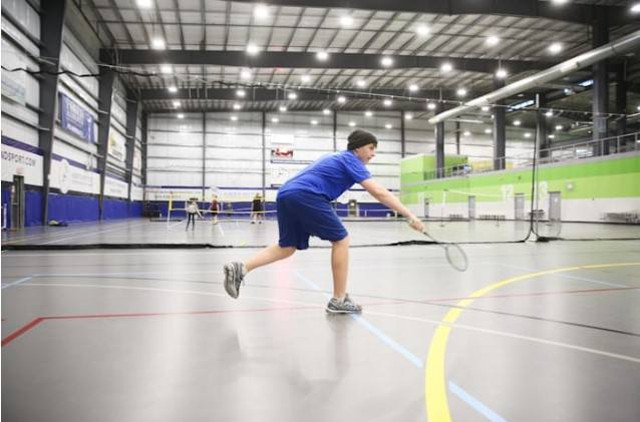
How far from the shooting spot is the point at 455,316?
349 cm

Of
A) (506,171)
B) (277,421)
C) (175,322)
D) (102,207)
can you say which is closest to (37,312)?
(175,322)

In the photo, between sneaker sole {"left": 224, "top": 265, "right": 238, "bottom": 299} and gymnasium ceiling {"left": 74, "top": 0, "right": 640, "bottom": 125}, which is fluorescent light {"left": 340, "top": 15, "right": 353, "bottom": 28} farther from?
sneaker sole {"left": 224, "top": 265, "right": 238, "bottom": 299}

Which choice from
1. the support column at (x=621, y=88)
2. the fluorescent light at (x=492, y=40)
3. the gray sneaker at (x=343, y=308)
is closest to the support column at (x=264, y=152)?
the fluorescent light at (x=492, y=40)

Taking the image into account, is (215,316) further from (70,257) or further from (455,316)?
(70,257)

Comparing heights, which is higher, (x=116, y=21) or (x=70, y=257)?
(x=116, y=21)

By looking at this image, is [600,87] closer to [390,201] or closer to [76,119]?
[390,201]

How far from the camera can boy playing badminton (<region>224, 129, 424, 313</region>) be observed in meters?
3.52

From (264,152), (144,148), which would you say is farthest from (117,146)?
(264,152)

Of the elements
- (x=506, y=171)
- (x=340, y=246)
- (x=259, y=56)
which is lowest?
(x=340, y=246)

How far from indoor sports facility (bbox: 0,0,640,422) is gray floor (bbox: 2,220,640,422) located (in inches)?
0.8

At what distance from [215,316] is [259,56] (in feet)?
83.8

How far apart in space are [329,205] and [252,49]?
23.7 meters

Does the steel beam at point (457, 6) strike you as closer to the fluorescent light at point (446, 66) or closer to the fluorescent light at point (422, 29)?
the fluorescent light at point (422, 29)

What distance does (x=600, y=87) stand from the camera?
25141mm
